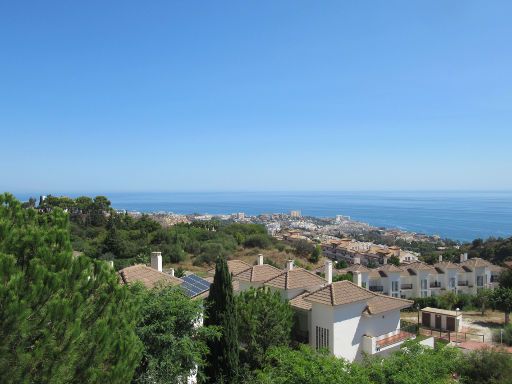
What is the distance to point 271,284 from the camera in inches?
867

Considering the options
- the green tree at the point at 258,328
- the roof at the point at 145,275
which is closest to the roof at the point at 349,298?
the green tree at the point at 258,328

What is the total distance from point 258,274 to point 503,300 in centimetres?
2425

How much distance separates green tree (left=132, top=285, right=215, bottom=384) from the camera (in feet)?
40.4

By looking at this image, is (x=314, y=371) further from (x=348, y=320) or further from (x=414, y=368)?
(x=348, y=320)

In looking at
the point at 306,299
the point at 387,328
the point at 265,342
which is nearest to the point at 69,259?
the point at 265,342

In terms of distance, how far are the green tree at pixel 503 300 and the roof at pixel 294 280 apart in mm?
20660

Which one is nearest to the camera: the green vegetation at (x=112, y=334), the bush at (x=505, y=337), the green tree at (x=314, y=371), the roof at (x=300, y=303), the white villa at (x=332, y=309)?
the green vegetation at (x=112, y=334)

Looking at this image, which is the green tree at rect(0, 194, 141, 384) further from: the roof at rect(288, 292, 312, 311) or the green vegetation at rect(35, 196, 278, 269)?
the green vegetation at rect(35, 196, 278, 269)

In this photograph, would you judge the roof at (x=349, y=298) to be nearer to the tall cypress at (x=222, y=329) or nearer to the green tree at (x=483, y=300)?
the tall cypress at (x=222, y=329)

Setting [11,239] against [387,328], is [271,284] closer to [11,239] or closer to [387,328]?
[387,328]

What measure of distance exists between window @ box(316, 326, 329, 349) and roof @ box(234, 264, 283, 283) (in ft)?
15.3

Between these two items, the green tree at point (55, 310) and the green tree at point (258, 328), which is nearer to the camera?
the green tree at point (55, 310)

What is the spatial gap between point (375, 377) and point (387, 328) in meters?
11.3

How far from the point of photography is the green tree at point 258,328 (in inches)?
658
